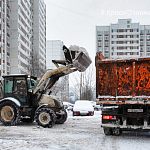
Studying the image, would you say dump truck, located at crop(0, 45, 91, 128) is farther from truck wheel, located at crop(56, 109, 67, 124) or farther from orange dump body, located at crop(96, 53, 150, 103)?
orange dump body, located at crop(96, 53, 150, 103)

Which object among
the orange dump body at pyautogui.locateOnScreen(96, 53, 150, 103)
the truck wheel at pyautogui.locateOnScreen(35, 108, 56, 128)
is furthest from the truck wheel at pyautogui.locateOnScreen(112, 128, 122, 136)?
the truck wheel at pyautogui.locateOnScreen(35, 108, 56, 128)

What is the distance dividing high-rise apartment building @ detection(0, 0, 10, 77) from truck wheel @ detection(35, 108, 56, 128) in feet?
236

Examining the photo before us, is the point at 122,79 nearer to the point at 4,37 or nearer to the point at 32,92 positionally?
the point at 32,92

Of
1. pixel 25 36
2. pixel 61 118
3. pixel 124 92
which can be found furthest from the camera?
pixel 25 36

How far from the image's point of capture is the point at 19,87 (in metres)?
18.5

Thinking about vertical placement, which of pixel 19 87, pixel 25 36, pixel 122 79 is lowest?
pixel 19 87

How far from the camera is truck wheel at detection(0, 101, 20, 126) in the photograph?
58.5ft

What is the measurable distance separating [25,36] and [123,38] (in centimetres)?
4943

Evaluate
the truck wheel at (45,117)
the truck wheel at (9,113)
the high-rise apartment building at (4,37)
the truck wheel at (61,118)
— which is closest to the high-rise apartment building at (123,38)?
the high-rise apartment building at (4,37)

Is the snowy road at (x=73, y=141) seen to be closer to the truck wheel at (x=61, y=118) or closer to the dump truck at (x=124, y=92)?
the dump truck at (x=124, y=92)

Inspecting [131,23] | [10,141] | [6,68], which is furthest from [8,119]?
[131,23]

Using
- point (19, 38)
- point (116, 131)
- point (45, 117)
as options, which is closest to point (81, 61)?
point (45, 117)

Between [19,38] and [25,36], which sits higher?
[25,36]

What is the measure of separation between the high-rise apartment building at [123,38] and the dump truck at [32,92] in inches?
4876
